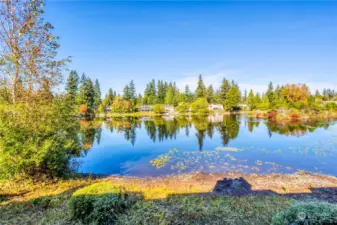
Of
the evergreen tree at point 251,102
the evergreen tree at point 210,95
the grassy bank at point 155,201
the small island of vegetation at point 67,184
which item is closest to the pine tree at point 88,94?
the evergreen tree at point 210,95

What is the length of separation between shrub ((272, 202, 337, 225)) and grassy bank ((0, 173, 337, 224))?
1.40 metres

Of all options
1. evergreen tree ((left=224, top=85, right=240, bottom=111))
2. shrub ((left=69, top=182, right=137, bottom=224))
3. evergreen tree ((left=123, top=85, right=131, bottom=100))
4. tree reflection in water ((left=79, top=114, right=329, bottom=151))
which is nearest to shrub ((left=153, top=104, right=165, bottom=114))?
evergreen tree ((left=123, top=85, right=131, bottom=100))

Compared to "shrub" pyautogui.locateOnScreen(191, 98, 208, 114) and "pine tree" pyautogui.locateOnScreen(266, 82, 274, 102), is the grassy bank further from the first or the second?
"pine tree" pyautogui.locateOnScreen(266, 82, 274, 102)

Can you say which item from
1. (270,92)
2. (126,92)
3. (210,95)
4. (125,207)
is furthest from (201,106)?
(125,207)

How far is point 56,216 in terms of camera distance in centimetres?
416

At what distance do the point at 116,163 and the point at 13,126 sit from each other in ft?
21.0

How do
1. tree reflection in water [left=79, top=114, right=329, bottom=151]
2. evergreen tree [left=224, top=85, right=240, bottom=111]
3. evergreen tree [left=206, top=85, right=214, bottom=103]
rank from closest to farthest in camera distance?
tree reflection in water [left=79, top=114, right=329, bottom=151], evergreen tree [left=224, top=85, right=240, bottom=111], evergreen tree [left=206, top=85, right=214, bottom=103]

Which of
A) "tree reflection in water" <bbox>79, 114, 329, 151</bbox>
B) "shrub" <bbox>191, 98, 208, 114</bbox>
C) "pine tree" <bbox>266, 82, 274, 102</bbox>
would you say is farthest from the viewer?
"pine tree" <bbox>266, 82, 274, 102</bbox>

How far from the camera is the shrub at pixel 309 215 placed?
7.79 feet

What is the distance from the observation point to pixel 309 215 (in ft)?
7.96

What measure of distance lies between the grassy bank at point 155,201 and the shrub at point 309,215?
4.58ft

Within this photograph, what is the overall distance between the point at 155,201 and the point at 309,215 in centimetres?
375

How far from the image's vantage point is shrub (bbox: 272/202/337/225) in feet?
7.79

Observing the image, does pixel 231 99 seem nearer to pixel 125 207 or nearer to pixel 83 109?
pixel 83 109
